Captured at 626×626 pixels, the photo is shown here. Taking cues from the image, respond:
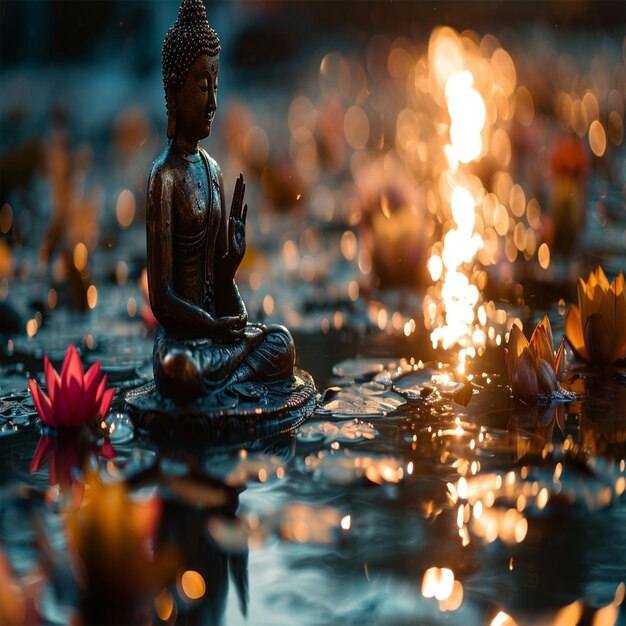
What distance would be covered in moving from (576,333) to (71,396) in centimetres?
163

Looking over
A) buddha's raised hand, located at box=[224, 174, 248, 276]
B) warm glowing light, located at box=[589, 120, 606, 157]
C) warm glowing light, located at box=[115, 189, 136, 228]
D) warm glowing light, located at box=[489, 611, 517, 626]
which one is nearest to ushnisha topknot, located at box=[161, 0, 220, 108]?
buddha's raised hand, located at box=[224, 174, 248, 276]

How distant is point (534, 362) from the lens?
3.02 m

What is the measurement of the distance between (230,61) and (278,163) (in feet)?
14.4

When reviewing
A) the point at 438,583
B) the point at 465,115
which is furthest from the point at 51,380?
the point at 465,115

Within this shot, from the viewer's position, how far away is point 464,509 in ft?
7.69

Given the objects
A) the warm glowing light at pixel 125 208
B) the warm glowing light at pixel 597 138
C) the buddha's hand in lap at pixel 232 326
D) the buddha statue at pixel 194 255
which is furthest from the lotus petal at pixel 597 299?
the warm glowing light at pixel 597 138

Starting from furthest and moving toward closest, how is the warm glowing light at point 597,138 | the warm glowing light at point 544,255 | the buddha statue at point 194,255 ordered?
the warm glowing light at point 597,138
the warm glowing light at point 544,255
the buddha statue at point 194,255

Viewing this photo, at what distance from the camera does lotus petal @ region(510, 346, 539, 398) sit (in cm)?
301

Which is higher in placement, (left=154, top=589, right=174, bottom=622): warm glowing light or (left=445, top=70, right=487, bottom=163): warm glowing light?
(left=445, top=70, right=487, bottom=163): warm glowing light

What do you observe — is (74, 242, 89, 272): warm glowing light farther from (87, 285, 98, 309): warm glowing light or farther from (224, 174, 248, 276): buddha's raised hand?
(224, 174, 248, 276): buddha's raised hand

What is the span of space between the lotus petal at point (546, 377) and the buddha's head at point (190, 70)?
122 centimetres

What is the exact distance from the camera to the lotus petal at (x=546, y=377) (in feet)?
9.91

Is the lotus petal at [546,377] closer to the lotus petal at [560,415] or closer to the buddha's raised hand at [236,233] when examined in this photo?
the lotus petal at [560,415]

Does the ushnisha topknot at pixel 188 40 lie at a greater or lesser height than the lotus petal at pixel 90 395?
greater
